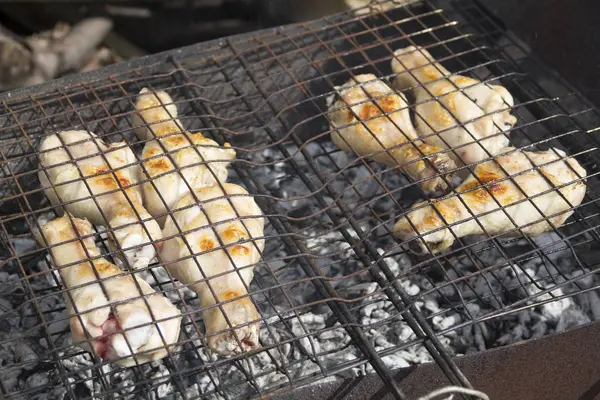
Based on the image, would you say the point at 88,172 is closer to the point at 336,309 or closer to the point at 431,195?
the point at 336,309

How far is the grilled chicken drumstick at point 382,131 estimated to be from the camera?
3188mm

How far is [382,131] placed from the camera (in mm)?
3381

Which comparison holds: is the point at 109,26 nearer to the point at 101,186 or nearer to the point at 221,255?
the point at 101,186

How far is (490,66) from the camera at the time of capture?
4.05 m

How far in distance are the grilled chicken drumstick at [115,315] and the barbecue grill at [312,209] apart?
0.81 ft

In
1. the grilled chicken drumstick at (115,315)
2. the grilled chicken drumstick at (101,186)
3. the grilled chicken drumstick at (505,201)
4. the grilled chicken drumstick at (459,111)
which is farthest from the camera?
the grilled chicken drumstick at (459,111)

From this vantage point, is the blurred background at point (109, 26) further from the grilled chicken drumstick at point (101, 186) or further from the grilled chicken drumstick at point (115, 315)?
the grilled chicken drumstick at point (115, 315)

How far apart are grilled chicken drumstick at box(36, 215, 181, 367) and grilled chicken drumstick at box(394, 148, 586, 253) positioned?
3.20 feet

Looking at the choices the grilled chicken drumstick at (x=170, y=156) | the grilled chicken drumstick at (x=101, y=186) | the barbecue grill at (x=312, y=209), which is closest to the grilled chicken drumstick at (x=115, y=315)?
the grilled chicken drumstick at (x=101, y=186)

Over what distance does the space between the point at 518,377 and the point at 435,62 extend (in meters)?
1.47

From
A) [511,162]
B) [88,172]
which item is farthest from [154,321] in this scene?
[511,162]

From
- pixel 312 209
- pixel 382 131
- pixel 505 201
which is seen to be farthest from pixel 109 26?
pixel 505 201

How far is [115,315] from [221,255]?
0.45 metres

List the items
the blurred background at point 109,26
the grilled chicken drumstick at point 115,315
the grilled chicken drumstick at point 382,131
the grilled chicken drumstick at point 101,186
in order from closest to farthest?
the grilled chicken drumstick at point 115,315 → the grilled chicken drumstick at point 101,186 → the grilled chicken drumstick at point 382,131 → the blurred background at point 109,26
